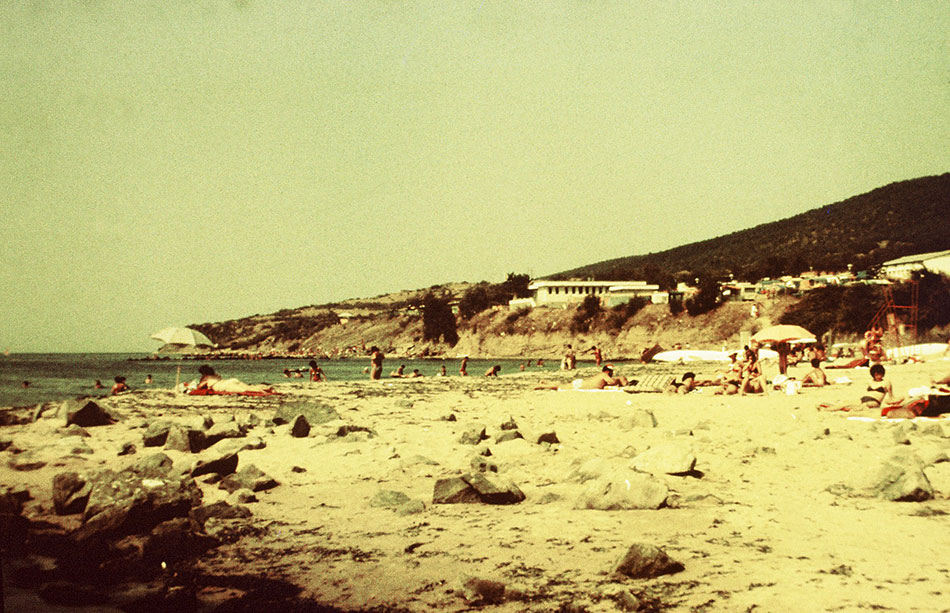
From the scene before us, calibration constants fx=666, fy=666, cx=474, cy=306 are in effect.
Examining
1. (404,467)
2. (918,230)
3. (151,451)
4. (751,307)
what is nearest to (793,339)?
(404,467)

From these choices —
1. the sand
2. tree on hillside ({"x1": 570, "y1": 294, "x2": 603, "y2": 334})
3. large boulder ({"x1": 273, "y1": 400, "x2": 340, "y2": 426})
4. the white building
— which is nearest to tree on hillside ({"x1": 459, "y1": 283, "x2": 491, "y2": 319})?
the white building

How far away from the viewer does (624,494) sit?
5.98 m

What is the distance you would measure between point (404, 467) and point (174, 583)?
3599 millimetres

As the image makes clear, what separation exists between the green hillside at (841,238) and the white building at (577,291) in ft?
23.8

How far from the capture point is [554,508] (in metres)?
6.09

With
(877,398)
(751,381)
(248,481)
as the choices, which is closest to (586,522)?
(248,481)

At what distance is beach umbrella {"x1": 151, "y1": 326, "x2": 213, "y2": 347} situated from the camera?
20922 millimetres

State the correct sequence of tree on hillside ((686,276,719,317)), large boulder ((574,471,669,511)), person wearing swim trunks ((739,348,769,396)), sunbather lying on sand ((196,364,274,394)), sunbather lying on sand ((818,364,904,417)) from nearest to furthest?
large boulder ((574,471,669,511)) < sunbather lying on sand ((818,364,904,417)) < person wearing swim trunks ((739,348,769,396)) < sunbather lying on sand ((196,364,274,394)) < tree on hillside ((686,276,719,317))

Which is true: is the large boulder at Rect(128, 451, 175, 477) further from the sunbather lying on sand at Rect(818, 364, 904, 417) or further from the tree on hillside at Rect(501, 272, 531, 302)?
the tree on hillside at Rect(501, 272, 531, 302)

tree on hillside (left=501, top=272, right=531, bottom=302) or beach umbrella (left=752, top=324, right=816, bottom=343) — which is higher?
tree on hillside (left=501, top=272, right=531, bottom=302)

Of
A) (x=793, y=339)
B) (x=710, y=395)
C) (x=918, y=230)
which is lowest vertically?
(x=710, y=395)

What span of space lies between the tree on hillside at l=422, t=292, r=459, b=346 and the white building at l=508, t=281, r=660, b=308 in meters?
10.2

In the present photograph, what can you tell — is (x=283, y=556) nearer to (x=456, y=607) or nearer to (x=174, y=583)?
(x=174, y=583)

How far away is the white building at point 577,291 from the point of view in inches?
3880
